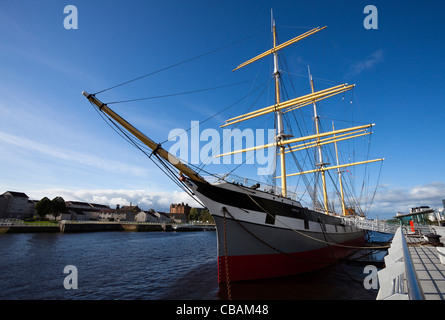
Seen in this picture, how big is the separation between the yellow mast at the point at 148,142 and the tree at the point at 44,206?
63.1 m

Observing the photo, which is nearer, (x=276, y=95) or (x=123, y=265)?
(x=123, y=265)

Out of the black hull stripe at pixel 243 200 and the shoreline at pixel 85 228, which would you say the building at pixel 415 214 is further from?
the shoreline at pixel 85 228

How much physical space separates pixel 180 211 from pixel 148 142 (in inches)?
4365

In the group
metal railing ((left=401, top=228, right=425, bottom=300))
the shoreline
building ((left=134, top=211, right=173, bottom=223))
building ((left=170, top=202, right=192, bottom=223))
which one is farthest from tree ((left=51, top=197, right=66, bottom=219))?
metal railing ((left=401, top=228, right=425, bottom=300))

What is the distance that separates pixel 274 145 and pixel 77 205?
9154 cm

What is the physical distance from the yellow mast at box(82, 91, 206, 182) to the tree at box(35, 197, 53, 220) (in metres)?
63.1

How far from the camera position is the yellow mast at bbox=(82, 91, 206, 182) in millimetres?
8438

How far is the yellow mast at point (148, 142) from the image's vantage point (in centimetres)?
844

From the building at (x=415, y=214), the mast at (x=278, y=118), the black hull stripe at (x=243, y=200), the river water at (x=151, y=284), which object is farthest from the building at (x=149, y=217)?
the black hull stripe at (x=243, y=200)

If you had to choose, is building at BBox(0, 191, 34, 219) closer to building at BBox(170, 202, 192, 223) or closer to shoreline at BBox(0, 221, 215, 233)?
shoreline at BBox(0, 221, 215, 233)

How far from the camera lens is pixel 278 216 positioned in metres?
11.3

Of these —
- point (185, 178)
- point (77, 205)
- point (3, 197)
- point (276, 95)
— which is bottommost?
point (77, 205)
